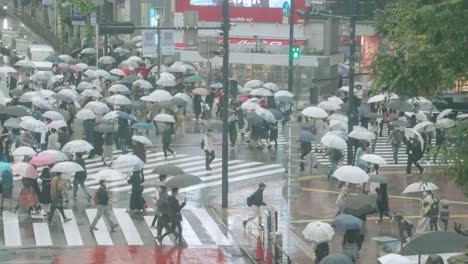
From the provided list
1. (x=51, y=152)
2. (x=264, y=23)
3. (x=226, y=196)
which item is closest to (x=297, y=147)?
(x=226, y=196)

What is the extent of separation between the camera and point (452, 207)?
98.2 ft

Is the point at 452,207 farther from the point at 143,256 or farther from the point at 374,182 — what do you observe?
the point at 143,256

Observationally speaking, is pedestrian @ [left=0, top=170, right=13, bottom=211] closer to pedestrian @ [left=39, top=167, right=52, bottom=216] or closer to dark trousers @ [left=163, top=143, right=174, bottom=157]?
pedestrian @ [left=39, top=167, right=52, bottom=216]

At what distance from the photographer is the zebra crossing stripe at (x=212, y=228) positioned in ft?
85.5

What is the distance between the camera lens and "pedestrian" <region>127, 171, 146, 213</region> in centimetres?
2827

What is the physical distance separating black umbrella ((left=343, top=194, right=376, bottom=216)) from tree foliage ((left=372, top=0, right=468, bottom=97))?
219 inches

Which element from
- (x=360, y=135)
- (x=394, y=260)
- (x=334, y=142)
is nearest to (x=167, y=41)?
(x=360, y=135)

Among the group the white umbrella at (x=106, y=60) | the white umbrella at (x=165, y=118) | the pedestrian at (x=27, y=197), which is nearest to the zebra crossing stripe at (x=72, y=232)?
the pedestrian at (x=27, y=197)

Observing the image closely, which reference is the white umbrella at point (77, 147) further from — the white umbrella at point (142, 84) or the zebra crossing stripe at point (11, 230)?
the white umbrella at point (142, 84)

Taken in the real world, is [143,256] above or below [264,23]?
below

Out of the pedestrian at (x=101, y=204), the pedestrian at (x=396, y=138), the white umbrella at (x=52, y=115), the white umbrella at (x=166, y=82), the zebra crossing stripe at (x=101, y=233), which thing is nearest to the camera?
the zebra crossing stripe at (x=101, y=233)

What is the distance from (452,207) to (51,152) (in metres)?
10.5

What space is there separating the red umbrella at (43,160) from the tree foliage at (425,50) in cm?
1152

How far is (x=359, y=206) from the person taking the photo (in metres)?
24.3
